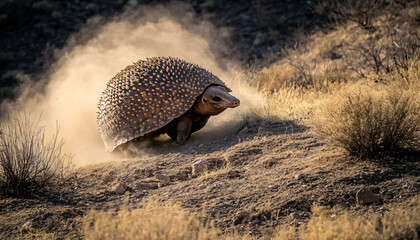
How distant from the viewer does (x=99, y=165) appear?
685 centimetres

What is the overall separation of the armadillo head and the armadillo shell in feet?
0.44

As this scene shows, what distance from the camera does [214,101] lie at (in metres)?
7.12

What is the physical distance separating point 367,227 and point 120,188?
3176mm

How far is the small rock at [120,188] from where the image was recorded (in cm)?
532

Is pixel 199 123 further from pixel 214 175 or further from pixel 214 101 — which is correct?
pixel 214 175

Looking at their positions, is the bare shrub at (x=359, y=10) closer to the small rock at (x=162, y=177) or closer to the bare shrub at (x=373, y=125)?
the bare shrub at (x=373, y=125)

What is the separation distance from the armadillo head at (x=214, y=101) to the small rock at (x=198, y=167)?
4.94ft

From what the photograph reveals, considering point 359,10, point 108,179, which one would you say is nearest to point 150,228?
point 108,179

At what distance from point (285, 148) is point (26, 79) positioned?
14.3m

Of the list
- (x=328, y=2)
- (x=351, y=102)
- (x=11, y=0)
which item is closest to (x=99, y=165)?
(x=351, y=102)

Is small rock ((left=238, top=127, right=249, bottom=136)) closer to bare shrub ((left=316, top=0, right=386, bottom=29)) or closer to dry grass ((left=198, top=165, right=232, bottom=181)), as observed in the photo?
dry grass ((left=198, top=165, right=232, bottom=181))

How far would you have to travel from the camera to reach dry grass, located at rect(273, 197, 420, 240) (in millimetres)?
3229

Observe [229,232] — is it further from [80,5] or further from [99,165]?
[80,5]

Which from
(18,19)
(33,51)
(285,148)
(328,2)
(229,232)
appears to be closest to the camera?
(229,232)
